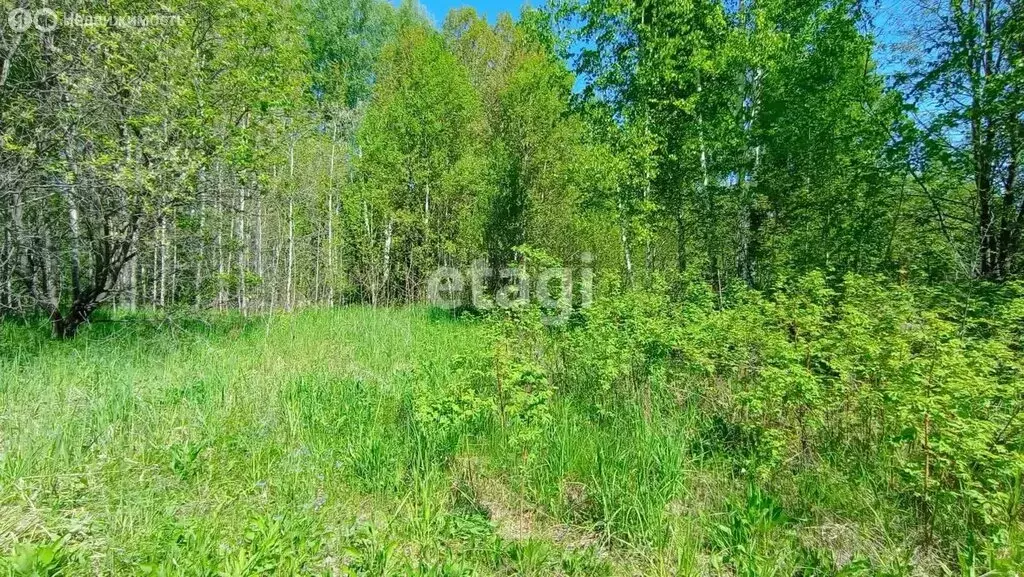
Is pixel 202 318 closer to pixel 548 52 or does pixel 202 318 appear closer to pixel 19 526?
pixel 19 526

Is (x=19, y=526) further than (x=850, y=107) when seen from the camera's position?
No

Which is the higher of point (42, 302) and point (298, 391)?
point (42, 302)

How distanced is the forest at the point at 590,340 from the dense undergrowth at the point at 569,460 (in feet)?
0.08

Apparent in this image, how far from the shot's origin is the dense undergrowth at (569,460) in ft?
6.63

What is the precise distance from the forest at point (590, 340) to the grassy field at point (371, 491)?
0.08ft

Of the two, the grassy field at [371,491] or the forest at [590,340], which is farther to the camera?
the forest at [590,340]

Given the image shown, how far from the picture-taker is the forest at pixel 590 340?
2.17m

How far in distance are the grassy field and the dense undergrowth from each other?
0.02m

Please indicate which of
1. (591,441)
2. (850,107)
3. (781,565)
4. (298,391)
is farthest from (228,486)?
(850,107)

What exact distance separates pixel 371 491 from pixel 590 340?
8.04 feet

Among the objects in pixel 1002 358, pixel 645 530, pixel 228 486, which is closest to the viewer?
pixel 645 530

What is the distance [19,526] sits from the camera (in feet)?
6.28

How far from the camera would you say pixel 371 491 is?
8.81 ft

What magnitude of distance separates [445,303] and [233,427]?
10544mm
